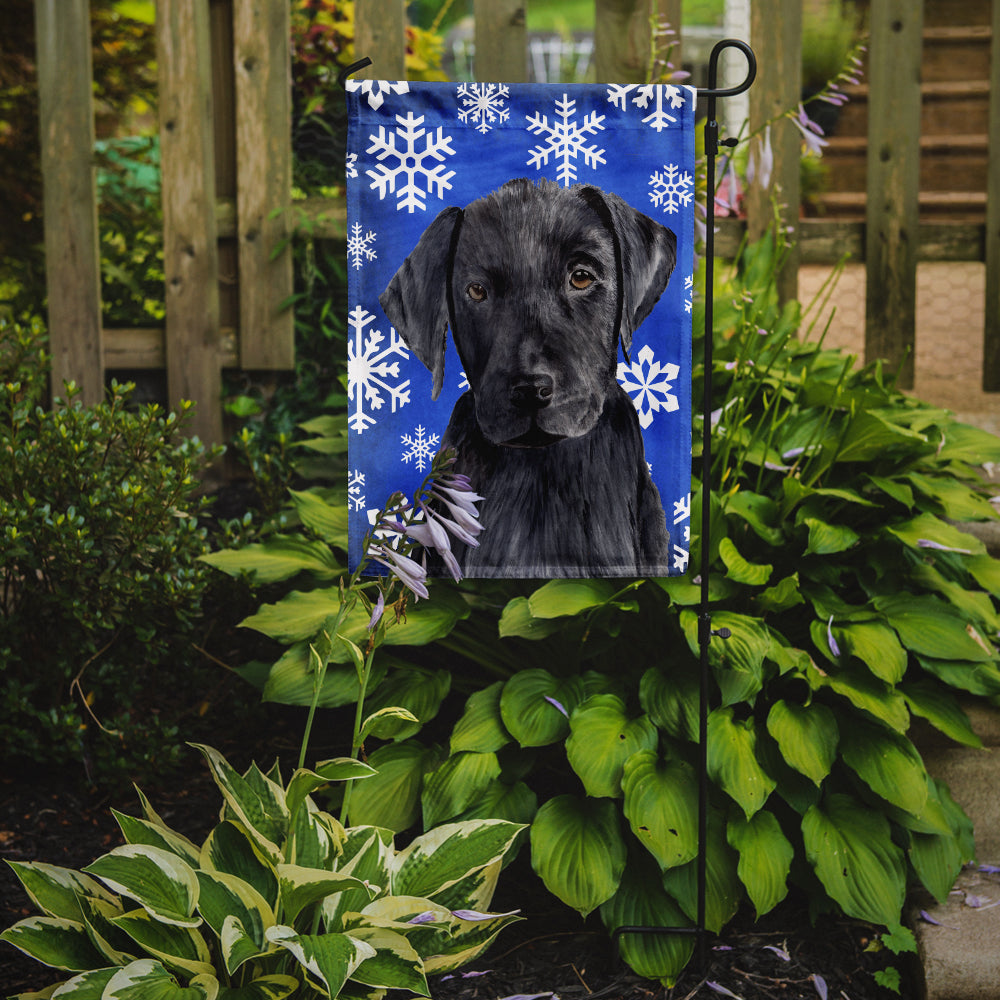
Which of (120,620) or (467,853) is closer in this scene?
(467,853)

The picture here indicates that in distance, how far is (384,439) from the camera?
1.97m

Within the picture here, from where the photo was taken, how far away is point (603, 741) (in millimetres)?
2062

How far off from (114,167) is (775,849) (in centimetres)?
365

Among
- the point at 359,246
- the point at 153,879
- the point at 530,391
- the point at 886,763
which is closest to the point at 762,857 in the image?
the point at 886,763

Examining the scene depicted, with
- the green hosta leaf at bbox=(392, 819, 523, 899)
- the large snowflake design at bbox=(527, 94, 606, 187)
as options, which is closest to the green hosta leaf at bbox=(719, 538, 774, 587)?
the green hosta leaf at bbox=(392, 819, 523, 899)

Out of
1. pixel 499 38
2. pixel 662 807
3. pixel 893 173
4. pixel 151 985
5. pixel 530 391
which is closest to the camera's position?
pixel 151 985

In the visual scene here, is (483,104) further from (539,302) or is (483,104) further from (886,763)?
(886,763)

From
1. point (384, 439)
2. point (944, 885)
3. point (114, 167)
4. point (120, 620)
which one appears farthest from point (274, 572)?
point (114, 167)

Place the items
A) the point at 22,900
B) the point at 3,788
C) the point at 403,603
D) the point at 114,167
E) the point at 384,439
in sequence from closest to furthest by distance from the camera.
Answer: the point at 403,603 < the point at 384,439 < the point at 22,900 < the point at 3,788 < the point at 114,167

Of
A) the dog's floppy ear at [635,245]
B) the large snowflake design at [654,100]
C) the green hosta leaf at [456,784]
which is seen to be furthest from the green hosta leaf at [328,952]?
the large snowflake design at [654,100]

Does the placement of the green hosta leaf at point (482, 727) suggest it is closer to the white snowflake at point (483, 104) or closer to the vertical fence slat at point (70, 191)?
the white snowflake at point (483, 104)

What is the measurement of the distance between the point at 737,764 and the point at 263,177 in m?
2.59

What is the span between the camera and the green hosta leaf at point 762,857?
1979 millimetres

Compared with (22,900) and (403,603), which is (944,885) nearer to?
(403,603)
